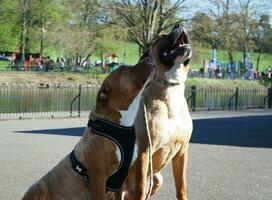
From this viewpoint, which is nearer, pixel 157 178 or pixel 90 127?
pixel 90 127

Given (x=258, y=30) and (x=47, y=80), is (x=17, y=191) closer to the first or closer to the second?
(x=47, y=80)

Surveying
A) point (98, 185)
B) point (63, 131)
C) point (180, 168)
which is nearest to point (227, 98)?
point (63, 131)

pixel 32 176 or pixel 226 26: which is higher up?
pixel 226 26

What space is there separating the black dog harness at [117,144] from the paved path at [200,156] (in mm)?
2934

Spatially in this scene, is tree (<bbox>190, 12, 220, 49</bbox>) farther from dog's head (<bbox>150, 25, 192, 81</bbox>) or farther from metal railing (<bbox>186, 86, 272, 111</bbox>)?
dog's head (<bbox>150, 25, 192, 81</bbox>)

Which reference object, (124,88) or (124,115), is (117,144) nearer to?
(124,115)

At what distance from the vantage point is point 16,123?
19.0 meters

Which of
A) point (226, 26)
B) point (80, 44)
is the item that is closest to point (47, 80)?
point (80, 44)

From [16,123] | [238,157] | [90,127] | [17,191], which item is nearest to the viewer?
[90,127]

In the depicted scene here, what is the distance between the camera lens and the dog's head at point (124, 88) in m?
4.82

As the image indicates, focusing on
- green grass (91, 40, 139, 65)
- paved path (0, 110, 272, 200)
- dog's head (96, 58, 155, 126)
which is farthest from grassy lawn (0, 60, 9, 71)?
dog's head (96, 58, 155, 126)

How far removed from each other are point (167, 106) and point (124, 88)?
0.81 metres

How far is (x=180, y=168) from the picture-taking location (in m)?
5.71

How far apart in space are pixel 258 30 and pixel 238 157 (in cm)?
6121
